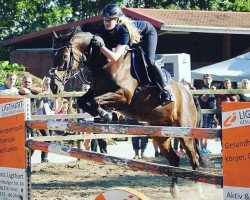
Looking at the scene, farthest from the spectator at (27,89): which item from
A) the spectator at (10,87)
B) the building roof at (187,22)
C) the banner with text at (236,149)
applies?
the building roof at (187,22)

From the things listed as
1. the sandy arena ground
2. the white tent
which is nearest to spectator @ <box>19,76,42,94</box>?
the sandy arena ground

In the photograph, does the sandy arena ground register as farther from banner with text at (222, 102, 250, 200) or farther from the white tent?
the white tent

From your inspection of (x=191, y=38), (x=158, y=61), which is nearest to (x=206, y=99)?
(x=158, y=61)

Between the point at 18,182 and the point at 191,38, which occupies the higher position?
the point at 191,38

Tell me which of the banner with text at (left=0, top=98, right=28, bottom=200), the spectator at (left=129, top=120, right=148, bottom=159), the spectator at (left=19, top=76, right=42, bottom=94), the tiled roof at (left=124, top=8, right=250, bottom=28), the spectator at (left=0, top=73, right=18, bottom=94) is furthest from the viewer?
the tiled roof at (left=124, top=8, right=250, bottom=28)

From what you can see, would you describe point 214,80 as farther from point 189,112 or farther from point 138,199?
point 138,199

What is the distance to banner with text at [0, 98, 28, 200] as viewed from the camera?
6633 millimetres

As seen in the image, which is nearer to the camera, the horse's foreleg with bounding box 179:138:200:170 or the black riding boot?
the black riding boot

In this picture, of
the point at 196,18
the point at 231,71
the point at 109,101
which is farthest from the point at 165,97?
the point at 196,18

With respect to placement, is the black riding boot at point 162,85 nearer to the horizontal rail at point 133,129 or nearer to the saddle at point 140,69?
the saddle at point 140,69

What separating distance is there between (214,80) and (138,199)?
644 inches

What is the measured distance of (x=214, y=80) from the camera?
2078 centimetres

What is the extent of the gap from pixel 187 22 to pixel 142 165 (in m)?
19.1

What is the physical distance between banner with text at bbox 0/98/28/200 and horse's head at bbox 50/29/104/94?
2.02 m
